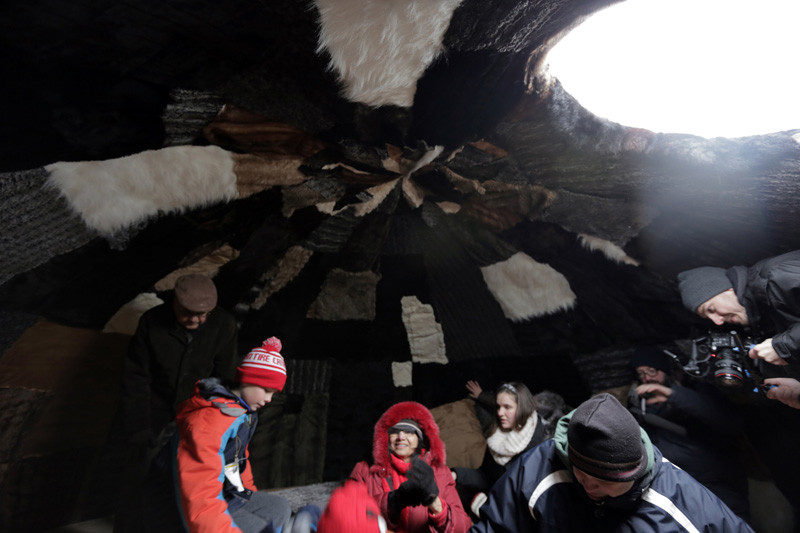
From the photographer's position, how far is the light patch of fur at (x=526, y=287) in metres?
2.07

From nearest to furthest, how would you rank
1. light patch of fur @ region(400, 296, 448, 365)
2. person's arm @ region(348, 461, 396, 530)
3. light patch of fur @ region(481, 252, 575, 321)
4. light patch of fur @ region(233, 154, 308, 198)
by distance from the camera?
light patch of fur @ region(233, 154, 308, 198), person's arm @ region(348, 461, 396, 530), light patch of fur @ region(481, 252, 575, 321), light patch of fur @ region(400, 296, 448, 365)

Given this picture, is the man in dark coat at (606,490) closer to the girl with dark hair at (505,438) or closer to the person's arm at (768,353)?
the person's arm at (768,353)

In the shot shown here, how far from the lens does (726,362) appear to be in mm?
1274

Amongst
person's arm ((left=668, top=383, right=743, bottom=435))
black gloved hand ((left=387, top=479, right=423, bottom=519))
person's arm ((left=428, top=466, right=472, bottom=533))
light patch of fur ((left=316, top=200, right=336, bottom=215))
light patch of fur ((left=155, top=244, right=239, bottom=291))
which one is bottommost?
person's arm ((left=428, top=466, right=472, bottom=533))

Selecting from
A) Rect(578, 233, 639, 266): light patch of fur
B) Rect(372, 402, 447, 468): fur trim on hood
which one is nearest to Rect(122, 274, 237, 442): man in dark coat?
Rect(372, 402, 447, 468): fur trim on hood

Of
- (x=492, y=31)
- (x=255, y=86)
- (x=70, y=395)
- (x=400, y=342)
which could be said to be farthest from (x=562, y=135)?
(x=70, y=395)

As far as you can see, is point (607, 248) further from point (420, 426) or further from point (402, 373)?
point (402, 373)

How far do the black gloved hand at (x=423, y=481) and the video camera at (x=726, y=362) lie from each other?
0.94 metres

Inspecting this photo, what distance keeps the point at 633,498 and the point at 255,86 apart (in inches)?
49.2

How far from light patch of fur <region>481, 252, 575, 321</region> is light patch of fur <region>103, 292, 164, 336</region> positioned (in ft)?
5.11

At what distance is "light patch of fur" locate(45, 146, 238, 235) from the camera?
1011 mm

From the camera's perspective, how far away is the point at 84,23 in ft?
2.26

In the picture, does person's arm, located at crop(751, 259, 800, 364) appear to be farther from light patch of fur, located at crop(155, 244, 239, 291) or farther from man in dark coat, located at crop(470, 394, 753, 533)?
light patch of fur, located at crop(155, 244, 239, 291)

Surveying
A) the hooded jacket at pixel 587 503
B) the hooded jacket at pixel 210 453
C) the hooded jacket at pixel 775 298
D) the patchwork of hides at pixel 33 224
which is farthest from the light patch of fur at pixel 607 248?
the patchwork of hides at pixel 33 224
